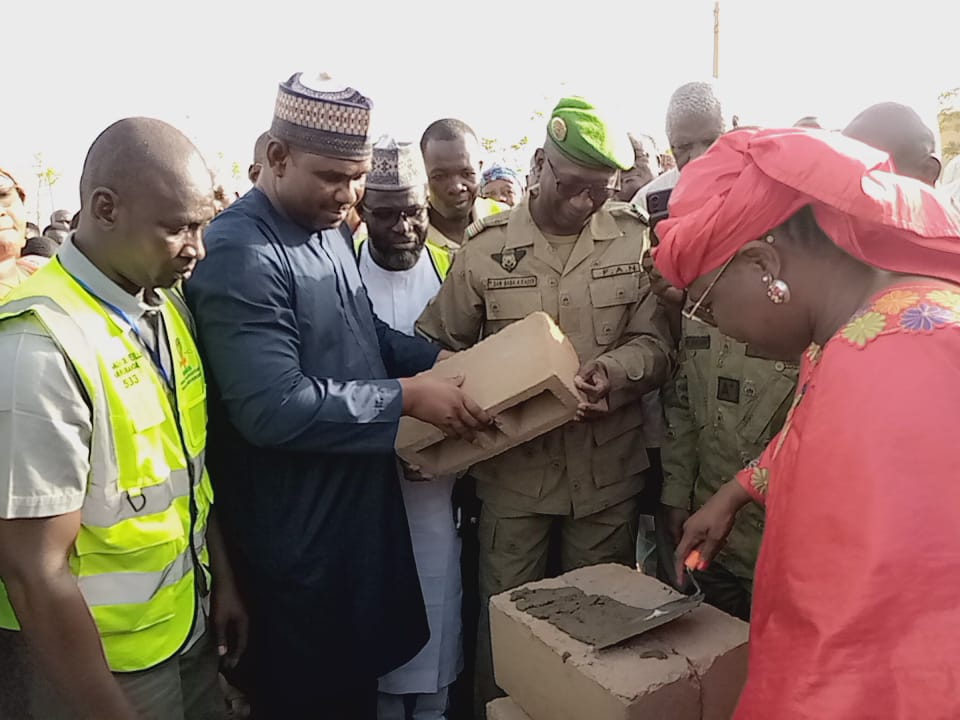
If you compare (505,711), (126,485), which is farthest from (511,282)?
(126,485)

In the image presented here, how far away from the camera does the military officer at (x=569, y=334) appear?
270 cm

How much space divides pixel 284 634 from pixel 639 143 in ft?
13.9

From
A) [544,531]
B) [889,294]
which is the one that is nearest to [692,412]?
[544,531]

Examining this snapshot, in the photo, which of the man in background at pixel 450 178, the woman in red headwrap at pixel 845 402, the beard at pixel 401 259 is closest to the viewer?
the woman in red headwrap at pixel 845 402

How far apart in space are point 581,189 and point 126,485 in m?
1.73

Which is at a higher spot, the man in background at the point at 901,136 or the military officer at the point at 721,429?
the man in background at the point at 901,136

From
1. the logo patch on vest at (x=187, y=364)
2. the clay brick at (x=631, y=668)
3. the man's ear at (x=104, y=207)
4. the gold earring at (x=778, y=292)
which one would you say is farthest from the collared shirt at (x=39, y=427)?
the gold earring at (x=778, y=292)

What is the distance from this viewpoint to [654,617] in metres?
1.88

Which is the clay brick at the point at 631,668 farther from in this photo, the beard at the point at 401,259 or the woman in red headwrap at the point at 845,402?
the beard at the point at 401,259

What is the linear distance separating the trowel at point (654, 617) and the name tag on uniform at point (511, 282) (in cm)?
117

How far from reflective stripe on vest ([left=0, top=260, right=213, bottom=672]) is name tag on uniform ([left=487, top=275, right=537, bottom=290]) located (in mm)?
1241

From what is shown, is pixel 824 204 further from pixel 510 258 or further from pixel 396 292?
pixel 396 292

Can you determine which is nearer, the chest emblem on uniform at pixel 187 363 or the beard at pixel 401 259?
the chest emblem on uniform at pixel 187 363

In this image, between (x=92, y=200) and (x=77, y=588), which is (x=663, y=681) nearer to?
(x=77, y=588)
